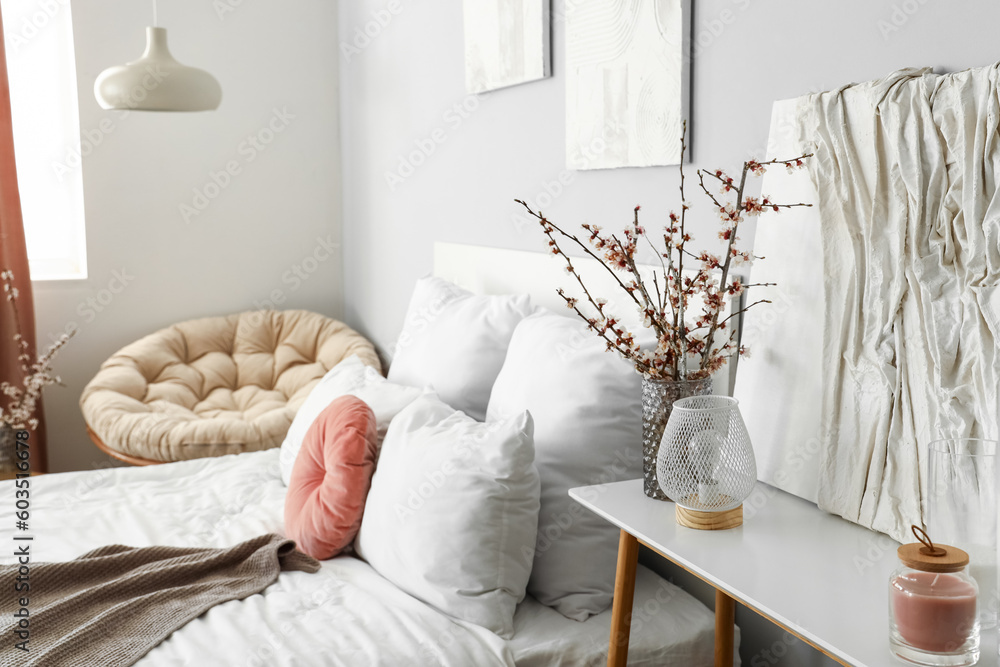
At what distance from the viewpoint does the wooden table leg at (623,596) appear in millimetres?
1315

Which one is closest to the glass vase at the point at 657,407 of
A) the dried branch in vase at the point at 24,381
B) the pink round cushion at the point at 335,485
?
the pink round cushion at the point at 335,485

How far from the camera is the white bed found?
4.45 ft

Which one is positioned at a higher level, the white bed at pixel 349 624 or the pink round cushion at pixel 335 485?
the pink round cushion at pixel 335 485

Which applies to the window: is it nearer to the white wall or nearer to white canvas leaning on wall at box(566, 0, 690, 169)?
the white wall

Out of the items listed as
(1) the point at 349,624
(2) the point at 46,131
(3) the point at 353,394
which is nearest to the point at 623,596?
(1) the point at 349,624

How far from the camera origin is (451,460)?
1529 millimetres

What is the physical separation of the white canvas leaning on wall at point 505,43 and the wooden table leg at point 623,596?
1.25 meters

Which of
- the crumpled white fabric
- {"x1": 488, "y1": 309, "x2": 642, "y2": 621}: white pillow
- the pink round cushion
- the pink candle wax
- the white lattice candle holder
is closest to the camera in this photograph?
the pink candle wax

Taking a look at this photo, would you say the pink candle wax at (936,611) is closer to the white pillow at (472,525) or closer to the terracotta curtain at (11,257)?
the white pillow at (472,525)

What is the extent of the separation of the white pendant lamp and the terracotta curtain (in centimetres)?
83

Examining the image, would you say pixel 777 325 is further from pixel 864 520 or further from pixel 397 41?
pixel 397 41

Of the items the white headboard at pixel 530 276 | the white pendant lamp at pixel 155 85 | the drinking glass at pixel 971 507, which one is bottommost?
the drinking glass at pixel 971 507

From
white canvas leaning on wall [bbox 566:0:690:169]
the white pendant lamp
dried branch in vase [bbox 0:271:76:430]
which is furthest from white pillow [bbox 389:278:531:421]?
dried branch in vase [bbox 0:271:76:430]

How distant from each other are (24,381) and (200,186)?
1053 mm
